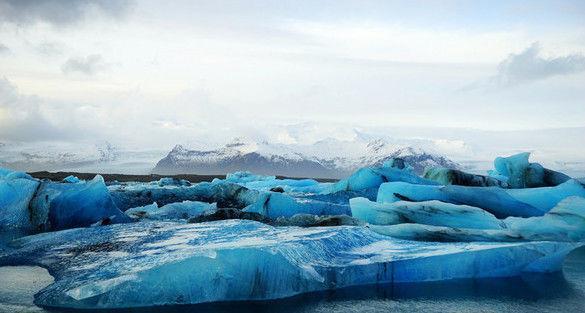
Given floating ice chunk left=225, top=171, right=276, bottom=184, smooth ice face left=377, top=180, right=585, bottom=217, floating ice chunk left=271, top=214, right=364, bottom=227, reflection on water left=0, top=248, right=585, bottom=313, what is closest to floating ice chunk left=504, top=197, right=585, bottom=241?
reflection on water left=0, top=248, right=585, bottom=313

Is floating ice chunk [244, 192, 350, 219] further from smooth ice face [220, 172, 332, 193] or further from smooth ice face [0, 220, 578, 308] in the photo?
smooth ice face [220, 172, 332, 193]

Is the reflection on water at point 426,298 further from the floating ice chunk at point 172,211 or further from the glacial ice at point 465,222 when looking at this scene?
the floating ice chunk at point 172,211

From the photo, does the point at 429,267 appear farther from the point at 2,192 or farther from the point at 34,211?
the point at 2,192

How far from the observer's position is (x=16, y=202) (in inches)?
395

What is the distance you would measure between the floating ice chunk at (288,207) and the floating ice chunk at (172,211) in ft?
3.62

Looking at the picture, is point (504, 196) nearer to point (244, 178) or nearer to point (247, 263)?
point (247, 263)

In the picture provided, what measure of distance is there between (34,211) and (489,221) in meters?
7.77

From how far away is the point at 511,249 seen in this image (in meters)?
5.50

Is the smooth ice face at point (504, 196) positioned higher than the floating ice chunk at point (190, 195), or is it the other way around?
the smooth ice face at point (504, 196)

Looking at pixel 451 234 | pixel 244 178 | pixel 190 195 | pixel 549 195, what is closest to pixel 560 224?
pixel 451 234

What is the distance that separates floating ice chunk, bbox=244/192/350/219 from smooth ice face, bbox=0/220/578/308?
2.99 metres

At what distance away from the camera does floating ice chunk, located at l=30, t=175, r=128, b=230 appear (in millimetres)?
9703

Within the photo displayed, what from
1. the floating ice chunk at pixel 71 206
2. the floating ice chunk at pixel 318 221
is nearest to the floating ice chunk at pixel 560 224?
the floating ice chunk at pixel 318 221

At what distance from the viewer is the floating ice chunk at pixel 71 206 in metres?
9.70
